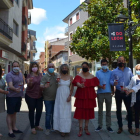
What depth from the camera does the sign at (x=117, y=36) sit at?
318 inches

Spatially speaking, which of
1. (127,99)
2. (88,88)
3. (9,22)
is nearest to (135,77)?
(127,99)

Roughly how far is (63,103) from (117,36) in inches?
169

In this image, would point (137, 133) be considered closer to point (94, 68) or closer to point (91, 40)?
point (91, 40)

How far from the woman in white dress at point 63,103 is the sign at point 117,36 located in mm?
3808

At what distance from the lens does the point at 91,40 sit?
18.1 meters

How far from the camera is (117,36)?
8227 mm

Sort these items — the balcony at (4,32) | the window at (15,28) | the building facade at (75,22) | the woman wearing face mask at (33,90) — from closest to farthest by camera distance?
the woman wearing face mask at (33,90)
the balcony at (4,32)
the window at (15,28)
the building facade at (75,22)

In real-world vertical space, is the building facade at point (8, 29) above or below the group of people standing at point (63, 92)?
above

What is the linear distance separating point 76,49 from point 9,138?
14231 millimetres

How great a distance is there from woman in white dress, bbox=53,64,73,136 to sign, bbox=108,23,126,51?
381 centimetres

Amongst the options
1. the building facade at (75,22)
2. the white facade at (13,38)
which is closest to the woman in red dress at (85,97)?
the white facade at (13,38)

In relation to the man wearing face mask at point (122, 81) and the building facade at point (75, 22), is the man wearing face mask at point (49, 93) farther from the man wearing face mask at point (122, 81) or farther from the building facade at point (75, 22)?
the building facade at point (75, 22)

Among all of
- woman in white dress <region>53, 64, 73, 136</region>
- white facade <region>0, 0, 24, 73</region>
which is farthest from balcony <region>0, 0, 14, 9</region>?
woman in white dress <region>53, 64, 73, 136</region>

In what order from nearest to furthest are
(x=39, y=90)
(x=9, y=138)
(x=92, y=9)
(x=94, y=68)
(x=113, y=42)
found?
(x=9, y=138) → (x=39, y=90) → (x=113, y=42) → (x=92, y=9) → (x=94, y=68)
